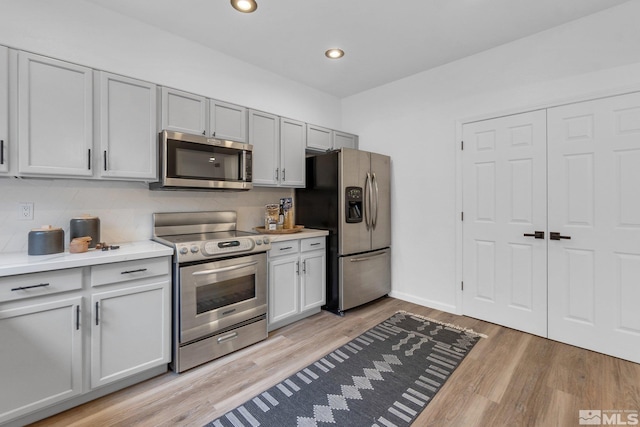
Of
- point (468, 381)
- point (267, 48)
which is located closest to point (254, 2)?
point (267, 48)

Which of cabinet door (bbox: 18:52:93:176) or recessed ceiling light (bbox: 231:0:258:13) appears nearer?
cabinet door (bbox: 18:52:93:176)

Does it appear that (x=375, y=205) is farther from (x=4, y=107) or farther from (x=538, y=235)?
(x=4, y=107)

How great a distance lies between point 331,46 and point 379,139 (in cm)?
139

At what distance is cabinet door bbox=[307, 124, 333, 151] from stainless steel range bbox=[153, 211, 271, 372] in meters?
1.49

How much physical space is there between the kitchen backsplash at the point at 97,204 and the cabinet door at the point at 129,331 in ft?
2.35

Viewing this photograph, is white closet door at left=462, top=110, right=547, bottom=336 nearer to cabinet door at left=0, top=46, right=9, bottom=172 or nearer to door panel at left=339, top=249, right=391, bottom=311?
door panel at left=339, top=249, right=391, bottom=311

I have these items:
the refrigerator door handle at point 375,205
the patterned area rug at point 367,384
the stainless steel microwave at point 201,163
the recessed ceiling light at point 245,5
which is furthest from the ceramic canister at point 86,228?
the refrigerator door handle at point 375,205

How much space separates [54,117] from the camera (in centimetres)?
193

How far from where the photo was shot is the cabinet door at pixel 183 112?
2.40 meters

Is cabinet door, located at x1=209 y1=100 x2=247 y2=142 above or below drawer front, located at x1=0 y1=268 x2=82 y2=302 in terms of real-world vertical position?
above

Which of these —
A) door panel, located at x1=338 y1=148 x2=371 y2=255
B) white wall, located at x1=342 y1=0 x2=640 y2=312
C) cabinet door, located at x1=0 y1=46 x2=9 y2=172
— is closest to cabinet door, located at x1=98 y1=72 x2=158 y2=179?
cabinet door, located at x1=0 y1=46 x2=9 y2=172

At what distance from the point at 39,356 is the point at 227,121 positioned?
2.16 metres

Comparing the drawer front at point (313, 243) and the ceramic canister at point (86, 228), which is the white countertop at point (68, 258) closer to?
the ceramic canister at point (86, 228)

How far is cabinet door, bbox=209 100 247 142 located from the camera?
8.79ft
